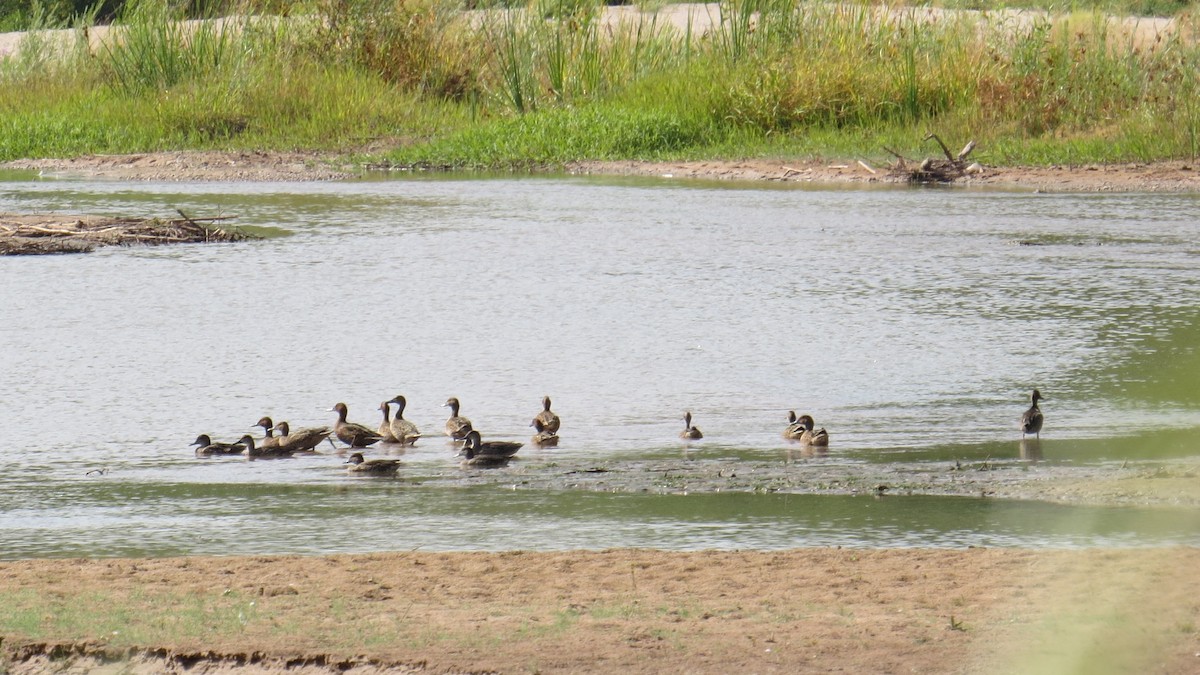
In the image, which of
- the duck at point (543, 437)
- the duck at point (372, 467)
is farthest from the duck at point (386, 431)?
the duck at point (543, 437)

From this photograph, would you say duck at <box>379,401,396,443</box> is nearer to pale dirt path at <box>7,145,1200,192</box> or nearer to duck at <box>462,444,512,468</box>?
duck at <box>462,444,512,468</box>

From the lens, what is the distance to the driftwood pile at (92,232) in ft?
51.4

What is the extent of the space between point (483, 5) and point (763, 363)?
70.9 feet

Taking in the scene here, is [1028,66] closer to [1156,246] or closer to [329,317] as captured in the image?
[1156,246]

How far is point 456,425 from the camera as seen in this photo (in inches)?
332

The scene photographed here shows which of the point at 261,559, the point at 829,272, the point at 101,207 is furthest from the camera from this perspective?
the point at 101,207

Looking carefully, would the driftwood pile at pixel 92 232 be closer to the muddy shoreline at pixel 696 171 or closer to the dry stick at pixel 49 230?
the dry stick at pixel 49 230

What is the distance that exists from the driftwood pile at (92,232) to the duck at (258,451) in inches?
318

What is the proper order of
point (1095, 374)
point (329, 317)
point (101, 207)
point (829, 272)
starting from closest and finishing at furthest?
1. point (1095, 374)
2. point (329, 317)
3. point (829, 272)
4. point (101, 207)

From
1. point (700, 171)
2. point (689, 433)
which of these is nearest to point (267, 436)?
point (689, 433)

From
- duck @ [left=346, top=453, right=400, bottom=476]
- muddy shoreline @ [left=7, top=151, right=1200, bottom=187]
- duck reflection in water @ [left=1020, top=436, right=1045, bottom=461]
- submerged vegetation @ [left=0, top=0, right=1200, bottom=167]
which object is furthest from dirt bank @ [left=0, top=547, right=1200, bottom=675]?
submerged vegetation @ [left=0, top=0, right=1200, bottom=167]

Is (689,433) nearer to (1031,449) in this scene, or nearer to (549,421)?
(549,421)

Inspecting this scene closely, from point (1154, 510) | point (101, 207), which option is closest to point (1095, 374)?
point (1154, 510)

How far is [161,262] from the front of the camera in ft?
49.0
